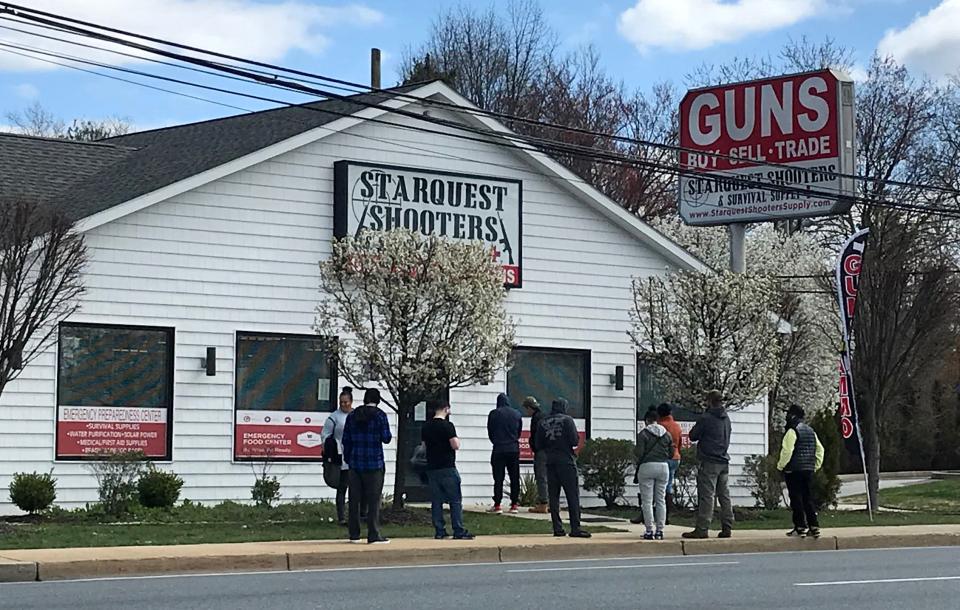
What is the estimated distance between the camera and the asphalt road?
12984 mm

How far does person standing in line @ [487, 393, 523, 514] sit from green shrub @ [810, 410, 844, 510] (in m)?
5.98

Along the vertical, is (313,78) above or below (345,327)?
above

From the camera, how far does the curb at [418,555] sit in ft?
51.6

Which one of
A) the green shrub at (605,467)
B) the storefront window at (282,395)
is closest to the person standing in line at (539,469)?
the green shrub at (605,467)

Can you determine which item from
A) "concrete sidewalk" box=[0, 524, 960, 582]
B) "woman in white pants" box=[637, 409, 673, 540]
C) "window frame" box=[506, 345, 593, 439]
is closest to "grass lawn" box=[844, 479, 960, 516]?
"window frame" box=[506, 345, 593, 439]

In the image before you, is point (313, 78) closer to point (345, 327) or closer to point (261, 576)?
point (345, 327)

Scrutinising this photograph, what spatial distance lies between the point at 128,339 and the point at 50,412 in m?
1.60

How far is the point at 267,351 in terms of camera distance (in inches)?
973

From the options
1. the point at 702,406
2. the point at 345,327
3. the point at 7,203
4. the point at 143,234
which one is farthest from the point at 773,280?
the point at 7,203

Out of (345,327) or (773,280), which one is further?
(773,280)

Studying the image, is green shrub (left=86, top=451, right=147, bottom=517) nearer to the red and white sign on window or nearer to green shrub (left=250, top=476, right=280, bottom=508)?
green shrub (left=250, top=476, right=280, bottom=508)

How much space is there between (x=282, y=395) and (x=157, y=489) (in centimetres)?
286

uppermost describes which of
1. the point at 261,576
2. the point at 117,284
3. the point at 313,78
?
the point at 313,78

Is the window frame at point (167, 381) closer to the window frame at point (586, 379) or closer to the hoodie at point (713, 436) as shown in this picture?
the window frame at point (586, 379)
